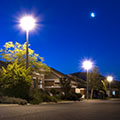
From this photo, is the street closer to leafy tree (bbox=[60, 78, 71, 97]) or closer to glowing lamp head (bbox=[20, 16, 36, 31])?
glowing lamp head (bbox=[20, 16, 36, 31])

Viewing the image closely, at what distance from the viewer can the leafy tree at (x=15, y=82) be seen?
2569 cm

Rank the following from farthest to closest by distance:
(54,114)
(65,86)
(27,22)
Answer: (65,86) < (27,22) < (54,114)

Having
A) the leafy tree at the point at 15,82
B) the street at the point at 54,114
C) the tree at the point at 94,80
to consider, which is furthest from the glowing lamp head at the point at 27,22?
the tree at the point at 94,80

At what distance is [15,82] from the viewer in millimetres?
25641

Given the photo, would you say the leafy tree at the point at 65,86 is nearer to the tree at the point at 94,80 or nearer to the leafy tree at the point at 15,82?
the tree at the point at 94,80

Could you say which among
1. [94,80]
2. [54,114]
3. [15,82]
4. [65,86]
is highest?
[94,80]

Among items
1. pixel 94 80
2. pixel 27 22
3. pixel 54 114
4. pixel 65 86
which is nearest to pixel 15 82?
pixel 27 22

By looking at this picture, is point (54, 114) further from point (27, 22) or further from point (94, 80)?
point (94, 80)

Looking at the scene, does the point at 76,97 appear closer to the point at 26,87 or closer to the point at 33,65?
the point at 33,65

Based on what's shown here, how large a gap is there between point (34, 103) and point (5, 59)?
1187cm

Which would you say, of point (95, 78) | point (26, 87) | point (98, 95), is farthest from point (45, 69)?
point (98, 95)

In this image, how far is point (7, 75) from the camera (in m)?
25.5

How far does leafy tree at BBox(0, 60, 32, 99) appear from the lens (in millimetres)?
25688

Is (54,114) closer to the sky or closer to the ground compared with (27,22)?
closer to the ground
